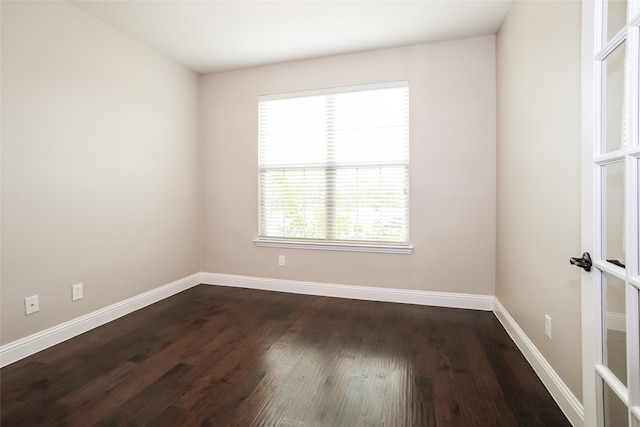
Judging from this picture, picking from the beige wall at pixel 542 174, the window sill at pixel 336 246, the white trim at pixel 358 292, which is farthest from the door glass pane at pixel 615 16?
the white trim at pixel 358 292

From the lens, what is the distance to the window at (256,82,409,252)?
312cm

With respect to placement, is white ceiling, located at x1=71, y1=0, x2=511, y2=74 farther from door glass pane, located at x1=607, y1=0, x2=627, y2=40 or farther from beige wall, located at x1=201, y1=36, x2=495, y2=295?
door glass pane, located at x1=607, y1=0, x2=627, y2=40

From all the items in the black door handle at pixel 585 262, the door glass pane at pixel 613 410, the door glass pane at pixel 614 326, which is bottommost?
the door glass pane at pixel 613 410

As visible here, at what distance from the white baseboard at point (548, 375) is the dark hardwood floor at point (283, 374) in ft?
0.15

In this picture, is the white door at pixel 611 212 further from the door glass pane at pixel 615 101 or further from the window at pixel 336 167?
the window at pixel 336 167

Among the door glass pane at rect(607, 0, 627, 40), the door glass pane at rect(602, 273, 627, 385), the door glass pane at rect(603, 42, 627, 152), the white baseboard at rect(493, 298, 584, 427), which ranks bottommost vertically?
the white baseboard at rect(493, 298, 584, 427)

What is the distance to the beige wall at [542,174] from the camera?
4.82 ft

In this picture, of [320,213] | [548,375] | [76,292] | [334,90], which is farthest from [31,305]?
[548,375]

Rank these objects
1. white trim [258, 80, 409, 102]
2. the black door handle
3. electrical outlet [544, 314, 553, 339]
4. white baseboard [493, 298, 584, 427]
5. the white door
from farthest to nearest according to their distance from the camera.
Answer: white trim [258, 80, 409, 102], electrical outlet [544, 314, 553, 339], white baseboard [493, 298, 584, 427], the black door handle, the white door

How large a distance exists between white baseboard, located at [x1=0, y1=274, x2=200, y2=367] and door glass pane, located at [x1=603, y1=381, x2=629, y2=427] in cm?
329

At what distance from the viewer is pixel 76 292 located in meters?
2.44

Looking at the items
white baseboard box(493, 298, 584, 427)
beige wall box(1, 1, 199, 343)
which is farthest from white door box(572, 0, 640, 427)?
beige wall box(1, 1, 199, 343)

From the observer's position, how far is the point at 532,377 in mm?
1805

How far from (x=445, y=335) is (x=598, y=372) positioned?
130 cm
